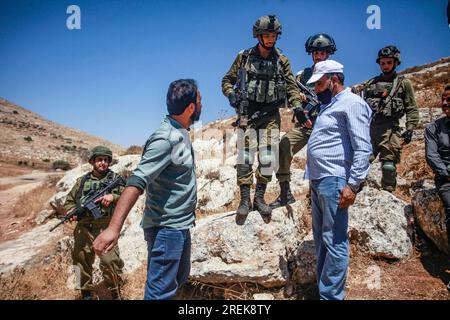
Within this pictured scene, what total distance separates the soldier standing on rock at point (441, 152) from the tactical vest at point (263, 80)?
2053 millimetres

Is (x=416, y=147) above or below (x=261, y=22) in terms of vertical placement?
below

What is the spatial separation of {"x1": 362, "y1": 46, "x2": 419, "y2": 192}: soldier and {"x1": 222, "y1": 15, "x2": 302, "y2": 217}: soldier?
169cm

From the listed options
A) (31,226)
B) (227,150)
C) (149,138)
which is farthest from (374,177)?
(31,226)

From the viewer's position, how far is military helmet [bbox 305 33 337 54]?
14.3 feet

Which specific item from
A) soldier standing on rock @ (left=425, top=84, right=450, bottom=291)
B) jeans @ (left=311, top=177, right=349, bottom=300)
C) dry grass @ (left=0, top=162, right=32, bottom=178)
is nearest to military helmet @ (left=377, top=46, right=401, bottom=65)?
soldier standing on rock @ (left=425, top=84, right=450, bottom=291)

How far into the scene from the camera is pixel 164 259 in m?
2.22

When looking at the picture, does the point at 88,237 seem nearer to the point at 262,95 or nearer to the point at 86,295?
the point at 86,295

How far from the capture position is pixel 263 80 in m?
4.12


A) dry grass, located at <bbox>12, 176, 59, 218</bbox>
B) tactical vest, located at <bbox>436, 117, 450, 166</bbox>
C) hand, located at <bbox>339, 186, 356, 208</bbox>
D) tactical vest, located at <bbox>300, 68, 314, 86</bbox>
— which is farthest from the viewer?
dry grass, located at <bbox>12, 176, 59, 218</bbox>

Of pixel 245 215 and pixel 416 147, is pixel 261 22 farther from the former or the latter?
pixel 416 147

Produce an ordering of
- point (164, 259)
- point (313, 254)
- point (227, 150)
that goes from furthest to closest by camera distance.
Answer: point (227, 150)
point (313, 254)
point (164, 259)

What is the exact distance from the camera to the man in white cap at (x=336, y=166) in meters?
2.67

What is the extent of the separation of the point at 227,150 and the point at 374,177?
17.1 ft

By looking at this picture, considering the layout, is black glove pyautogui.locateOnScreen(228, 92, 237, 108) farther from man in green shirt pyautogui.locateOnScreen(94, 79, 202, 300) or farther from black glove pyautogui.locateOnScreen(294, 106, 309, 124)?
man in green shirt pyautogui.locateOnScreen(94, 79, 202, 300)
